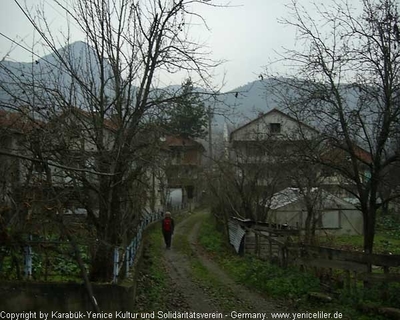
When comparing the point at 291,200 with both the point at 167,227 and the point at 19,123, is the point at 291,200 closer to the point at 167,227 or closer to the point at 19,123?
the point at 167,227

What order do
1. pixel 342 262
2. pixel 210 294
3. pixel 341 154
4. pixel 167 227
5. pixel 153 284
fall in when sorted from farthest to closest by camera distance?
pixel 167 227 → pixel 153 284 → pixel 341 154 → pixel 210 294 → pixel 342 262

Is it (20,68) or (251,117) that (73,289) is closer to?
(20,68)

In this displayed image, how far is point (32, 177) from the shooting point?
328 inches

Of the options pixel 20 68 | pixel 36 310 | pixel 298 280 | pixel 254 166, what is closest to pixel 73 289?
pixel 36 310

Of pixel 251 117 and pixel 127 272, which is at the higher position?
pixel 251 117

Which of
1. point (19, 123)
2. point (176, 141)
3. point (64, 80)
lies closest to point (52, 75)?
point (64, 80)

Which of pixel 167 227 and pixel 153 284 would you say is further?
pixel 167 227

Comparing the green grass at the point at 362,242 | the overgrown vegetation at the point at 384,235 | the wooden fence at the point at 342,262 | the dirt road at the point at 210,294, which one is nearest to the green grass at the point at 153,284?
the dirt road at the point at 210,294

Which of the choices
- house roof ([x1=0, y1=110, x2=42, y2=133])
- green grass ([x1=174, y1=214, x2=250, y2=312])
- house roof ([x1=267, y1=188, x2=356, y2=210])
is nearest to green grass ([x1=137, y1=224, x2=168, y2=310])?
green grass ([x1=174, y1=214, x2=250, y2=312])

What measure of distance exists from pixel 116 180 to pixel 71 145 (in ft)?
3.85

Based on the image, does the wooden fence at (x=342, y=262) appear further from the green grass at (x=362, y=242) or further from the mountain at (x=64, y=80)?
the green grass at (x=362, y=242)

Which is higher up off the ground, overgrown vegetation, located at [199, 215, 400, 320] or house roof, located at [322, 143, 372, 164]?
house roof, located at [322, 143, 372, 164]

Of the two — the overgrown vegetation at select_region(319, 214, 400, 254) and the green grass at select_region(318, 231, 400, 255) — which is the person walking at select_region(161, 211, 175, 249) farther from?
the overgrown vegetation at select_region(319, 214, 400, 254)

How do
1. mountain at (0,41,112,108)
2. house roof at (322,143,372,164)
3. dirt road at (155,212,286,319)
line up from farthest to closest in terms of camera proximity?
house roof at (322,143,372,164) → dirt road at (155,212,286,319) → mountain at (0,41,112,108)
